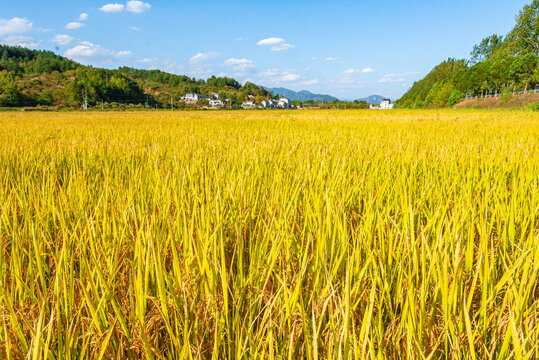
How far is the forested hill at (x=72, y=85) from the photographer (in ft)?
227

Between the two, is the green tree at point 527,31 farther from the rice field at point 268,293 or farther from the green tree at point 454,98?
the rice field at point 268,293

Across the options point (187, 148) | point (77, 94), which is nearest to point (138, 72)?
point (77, 94)

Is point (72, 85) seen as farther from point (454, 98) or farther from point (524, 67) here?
point (524, 67)

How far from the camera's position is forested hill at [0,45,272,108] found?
6906 cm

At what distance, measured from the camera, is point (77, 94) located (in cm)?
7588

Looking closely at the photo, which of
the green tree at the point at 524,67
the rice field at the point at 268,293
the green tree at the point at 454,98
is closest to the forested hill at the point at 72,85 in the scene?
the green tree at the point at 454,98

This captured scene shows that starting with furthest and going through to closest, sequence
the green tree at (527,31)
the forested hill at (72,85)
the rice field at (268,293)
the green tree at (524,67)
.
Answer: the forested hill at (72,85) → the green tree at (527,31) → the green tree at (524,67) → the rice field at (268,293)

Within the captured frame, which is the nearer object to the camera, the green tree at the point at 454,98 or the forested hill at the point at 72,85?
the green tree at the point at 454,98

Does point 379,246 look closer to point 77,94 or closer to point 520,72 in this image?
point 520,72

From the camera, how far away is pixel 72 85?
76188mm

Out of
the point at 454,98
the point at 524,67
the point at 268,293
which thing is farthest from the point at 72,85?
the point at 268,293

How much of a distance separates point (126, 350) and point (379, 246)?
78cm

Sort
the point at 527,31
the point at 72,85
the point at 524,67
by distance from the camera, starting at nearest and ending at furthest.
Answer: the point at 524,67 < the point at 527,31 < the point at 72,85

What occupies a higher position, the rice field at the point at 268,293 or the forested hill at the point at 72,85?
the forested hill at the point at 72,85
